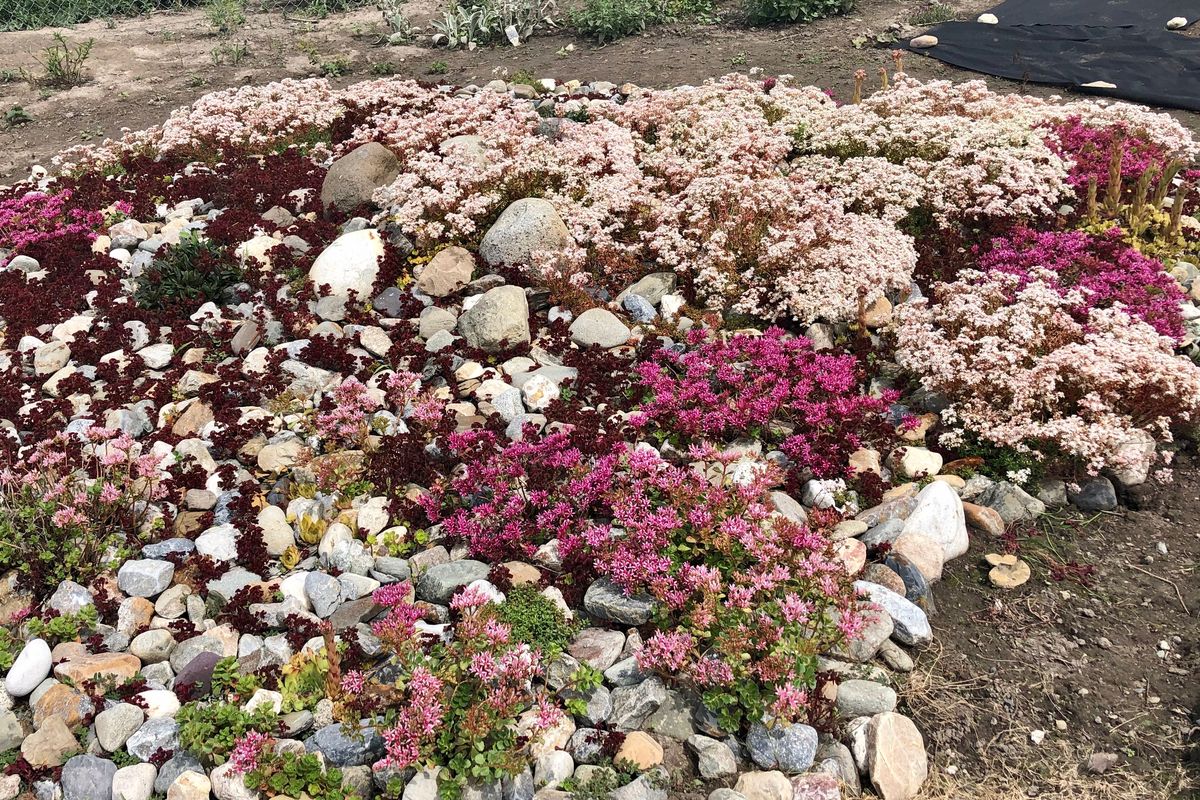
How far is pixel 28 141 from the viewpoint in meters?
14.9

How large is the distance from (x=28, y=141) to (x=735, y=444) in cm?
1491

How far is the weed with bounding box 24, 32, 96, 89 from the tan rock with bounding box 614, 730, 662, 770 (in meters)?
18.9

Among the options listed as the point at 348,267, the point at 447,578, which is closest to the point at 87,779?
the point at 447,578

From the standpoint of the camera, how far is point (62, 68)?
17672 mm

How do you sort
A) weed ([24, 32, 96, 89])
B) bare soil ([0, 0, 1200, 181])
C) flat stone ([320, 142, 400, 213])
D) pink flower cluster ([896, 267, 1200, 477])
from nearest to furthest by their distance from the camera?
pink flower cluster ([896, 267, 1200, 477])
flat stone ([320, 142, 400, 213])
bare soil ([0, 0, 1200, 181])
weed ([24, 32, 96, 89])

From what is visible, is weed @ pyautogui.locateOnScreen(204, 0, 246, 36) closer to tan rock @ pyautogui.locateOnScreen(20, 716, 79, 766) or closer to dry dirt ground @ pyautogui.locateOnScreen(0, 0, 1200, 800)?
tan rock @ pyautogui.locateOnScreen(20, 716, 79, 766)

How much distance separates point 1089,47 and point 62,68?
Answer: 20.3m

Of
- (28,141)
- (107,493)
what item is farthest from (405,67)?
(107,493)

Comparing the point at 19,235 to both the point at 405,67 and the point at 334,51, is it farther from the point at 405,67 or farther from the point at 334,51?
the point at 334,51

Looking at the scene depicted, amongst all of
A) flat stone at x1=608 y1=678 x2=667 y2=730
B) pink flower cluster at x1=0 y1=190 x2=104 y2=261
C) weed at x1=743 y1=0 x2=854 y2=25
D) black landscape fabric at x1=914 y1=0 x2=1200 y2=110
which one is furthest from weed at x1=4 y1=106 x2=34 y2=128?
flat stone at x1=608 y1=678 x2=667 y2=730

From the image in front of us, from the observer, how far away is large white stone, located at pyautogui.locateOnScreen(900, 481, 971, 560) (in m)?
5.79

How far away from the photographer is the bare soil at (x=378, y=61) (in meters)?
15.1

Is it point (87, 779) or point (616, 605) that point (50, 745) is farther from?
point (616, 605)

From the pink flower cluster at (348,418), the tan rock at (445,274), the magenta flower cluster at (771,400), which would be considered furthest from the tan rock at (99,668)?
the tan rock at (445,274)
